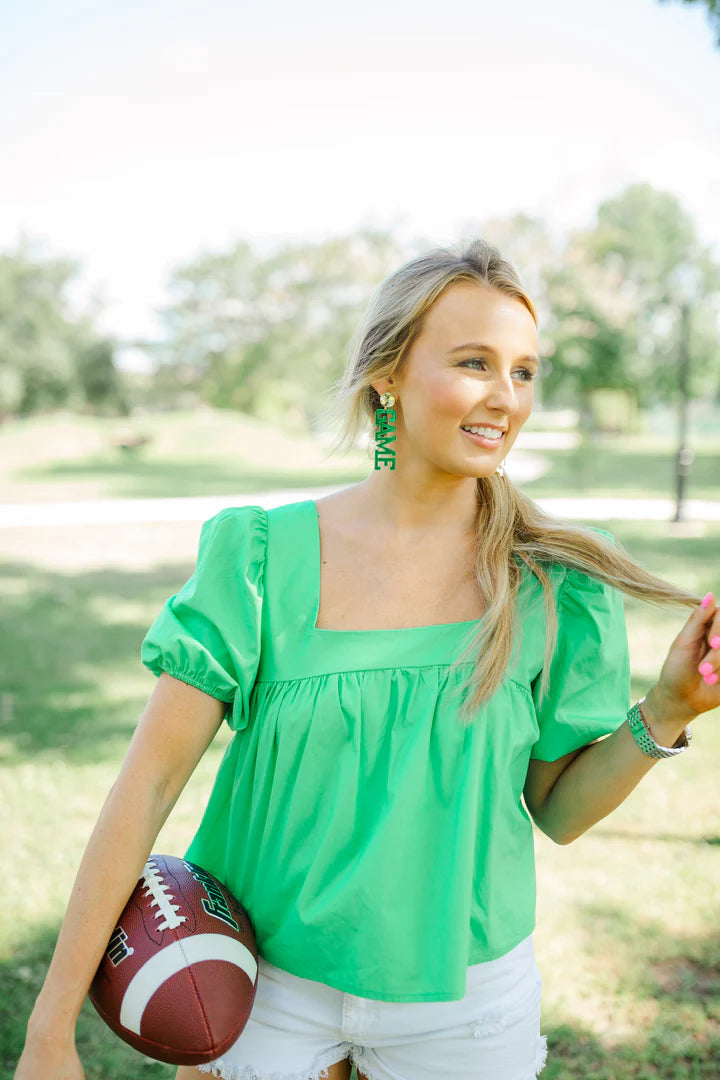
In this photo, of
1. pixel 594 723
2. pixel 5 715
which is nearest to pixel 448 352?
pixel 594 723

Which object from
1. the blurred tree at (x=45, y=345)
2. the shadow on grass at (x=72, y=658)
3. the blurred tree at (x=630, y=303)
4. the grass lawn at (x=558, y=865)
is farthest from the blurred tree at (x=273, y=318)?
the grass lawn at (x=558, y=865)

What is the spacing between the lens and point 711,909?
14.0ft

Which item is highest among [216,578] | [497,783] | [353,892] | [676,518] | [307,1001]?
[216,578]

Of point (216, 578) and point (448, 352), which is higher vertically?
point (448, 352)

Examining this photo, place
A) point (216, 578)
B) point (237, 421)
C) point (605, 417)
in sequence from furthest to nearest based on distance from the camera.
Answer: point (605, 417) → point (237, 421) → point (216, 578)

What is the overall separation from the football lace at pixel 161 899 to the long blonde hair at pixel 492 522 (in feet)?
2.25

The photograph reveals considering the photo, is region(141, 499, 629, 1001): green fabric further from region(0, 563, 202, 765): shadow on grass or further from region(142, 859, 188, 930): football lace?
region(0, 563, 202, 765): shadow on grass

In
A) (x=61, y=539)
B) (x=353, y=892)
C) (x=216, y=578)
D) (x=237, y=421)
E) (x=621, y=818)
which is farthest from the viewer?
(x=237, y=421)

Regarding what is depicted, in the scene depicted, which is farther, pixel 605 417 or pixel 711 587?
pixel 605 417

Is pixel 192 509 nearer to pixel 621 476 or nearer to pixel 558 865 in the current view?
pixel 621 476

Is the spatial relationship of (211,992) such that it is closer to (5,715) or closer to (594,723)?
(594,723)

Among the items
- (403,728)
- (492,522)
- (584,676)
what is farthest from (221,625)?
(584,676)

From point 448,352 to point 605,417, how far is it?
4901 centimetres

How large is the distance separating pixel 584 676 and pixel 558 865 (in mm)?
3024
